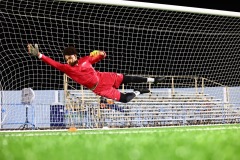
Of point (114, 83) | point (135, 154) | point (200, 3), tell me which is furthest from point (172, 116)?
point (135, 154)

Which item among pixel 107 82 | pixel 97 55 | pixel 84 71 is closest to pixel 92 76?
pixel 84 71

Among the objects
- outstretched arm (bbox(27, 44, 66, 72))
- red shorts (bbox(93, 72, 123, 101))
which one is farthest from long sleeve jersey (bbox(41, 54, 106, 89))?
outstretched arm (bbox(27, 44, 66, 72))

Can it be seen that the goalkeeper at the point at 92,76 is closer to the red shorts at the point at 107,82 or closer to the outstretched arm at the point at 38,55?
the red shorts at the point at 107,82

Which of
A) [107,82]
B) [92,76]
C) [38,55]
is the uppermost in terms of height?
[38,55]

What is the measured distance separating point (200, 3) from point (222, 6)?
0.88m

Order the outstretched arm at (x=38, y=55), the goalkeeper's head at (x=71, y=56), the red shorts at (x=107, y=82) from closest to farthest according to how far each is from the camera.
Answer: the outstretched arm at (x=38, y=55), the goalkeeper's head at (x=71, y=56), the red shorts at (x=107, y=82)

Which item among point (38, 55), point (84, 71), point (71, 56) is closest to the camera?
point (38, 55)

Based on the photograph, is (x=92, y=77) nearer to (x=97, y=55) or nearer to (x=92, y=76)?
(x=92, y=76)

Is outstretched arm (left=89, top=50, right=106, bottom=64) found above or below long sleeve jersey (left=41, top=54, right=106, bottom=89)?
above

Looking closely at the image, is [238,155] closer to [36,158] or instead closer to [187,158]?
[187,158]

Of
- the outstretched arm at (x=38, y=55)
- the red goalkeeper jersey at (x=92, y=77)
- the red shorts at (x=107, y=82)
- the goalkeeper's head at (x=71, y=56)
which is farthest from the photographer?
the red shorts at (x=107, y=82)

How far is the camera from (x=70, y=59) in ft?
25.6

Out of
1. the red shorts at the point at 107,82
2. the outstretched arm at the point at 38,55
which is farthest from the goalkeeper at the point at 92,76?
the outstretched arm at the point at 38,55

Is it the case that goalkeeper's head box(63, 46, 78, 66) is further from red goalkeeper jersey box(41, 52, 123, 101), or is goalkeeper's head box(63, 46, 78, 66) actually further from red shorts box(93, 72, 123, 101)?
red shorts box(93, 72, 123, 101)
